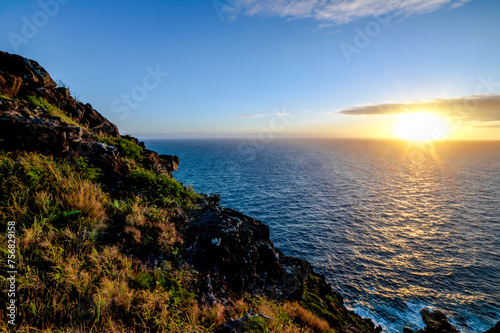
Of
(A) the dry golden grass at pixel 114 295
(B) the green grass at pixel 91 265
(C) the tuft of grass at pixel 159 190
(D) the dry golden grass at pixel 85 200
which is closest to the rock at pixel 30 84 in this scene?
(B) the green grass at pixel 91 265

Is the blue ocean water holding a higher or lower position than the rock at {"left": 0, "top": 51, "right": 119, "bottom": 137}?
lower

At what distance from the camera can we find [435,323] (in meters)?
16.7

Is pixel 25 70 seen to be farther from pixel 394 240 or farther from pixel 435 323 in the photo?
pixel 394 240

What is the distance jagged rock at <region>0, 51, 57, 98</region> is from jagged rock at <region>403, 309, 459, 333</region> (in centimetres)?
3200

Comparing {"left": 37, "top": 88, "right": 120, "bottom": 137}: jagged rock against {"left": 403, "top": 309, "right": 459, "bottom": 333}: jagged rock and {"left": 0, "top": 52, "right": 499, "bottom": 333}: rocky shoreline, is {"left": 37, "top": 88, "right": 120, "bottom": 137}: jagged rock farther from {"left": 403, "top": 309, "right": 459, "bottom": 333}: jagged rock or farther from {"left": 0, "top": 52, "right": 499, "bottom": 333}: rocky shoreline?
{"left": 403, "top": 309, "right": 459, "bottom": 333}: jagged rock

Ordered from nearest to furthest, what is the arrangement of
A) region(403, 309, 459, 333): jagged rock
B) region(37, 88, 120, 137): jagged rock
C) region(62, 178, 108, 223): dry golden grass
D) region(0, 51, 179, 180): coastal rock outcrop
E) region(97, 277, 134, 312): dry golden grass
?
region(97, 277, 134, 312): dry golden grass, region(62, 178, 108, 223): dry golden grass, region(0, 51, 179, 180): coastal rock outcrop, region(37, 88, 120, 137): jagged rock, region(403, 309, 459, 333): jagged rock

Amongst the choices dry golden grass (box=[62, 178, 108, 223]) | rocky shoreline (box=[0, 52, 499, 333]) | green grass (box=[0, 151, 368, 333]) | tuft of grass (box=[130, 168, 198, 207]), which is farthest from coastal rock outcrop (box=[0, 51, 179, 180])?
dry golden grass (box=[62, 178, 108, 223])

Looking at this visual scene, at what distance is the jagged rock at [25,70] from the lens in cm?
1133

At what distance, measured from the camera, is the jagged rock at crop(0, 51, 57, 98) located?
11328 mm

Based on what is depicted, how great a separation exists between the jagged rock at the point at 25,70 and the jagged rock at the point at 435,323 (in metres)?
32.0

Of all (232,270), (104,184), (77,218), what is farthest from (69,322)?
(104,184)

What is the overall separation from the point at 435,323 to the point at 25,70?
35.1 meters

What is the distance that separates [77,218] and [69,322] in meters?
3.13

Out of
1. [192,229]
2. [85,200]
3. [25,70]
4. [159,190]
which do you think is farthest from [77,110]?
[192,229]
